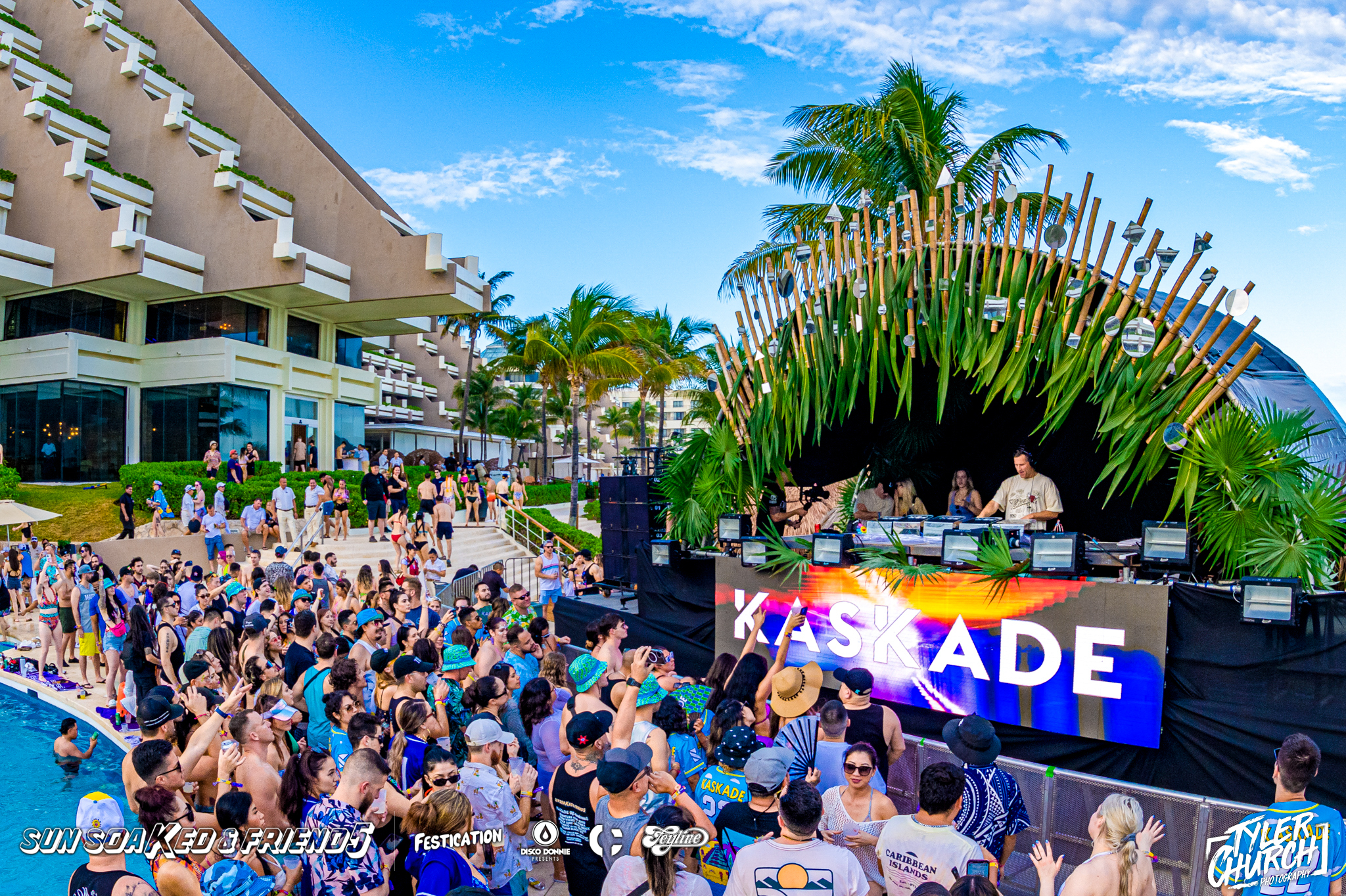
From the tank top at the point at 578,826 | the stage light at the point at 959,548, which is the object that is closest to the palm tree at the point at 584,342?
the stage light at the point at 959,548

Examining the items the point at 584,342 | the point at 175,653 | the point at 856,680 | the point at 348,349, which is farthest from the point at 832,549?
the point at 348,349

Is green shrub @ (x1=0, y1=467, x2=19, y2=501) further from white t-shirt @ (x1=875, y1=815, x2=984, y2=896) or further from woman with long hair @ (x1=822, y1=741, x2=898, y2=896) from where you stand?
white t-shirt @ (x1=875, y1=815, x2=984, y2=896)

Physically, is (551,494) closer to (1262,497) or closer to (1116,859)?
(1262,497)

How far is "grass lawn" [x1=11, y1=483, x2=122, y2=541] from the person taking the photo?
1970 cm

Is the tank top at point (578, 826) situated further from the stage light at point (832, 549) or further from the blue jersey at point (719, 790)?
the stage light at point (832, 549)

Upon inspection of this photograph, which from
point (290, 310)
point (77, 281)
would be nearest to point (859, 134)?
point (290, 310)

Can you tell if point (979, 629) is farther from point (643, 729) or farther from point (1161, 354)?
point (643, 729)

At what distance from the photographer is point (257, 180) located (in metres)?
27.2

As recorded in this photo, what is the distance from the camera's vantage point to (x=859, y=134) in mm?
16234

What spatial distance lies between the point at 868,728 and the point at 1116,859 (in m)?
1.60

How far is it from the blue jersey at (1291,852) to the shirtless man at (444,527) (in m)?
14.5

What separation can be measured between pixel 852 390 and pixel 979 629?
302cm

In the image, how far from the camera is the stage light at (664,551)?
31.8 ft

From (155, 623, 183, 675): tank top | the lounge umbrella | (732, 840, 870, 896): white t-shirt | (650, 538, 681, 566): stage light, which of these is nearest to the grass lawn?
the lounge umbrella
